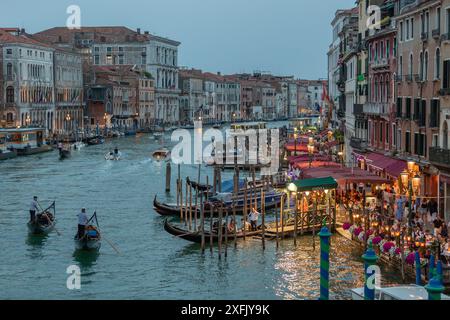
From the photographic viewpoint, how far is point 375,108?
60.1 feet

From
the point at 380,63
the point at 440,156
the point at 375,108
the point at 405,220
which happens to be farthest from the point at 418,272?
the point at 375,108

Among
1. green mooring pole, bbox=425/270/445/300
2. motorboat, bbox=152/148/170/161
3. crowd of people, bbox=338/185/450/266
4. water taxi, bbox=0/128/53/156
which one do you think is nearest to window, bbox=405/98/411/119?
crowd of people, bbox=338/185/450/266

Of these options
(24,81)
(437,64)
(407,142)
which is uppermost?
(24,81)

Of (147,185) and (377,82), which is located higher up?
(377,82)

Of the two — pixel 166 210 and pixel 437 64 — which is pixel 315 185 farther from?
pixel 166 210

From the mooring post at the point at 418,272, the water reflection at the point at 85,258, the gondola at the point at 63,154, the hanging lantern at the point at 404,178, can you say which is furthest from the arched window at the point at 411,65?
the gondola at the point at 63,154

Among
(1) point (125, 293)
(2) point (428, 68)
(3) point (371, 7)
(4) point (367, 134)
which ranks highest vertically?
(3) point (371, 7)

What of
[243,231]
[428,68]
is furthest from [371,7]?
[243,231]

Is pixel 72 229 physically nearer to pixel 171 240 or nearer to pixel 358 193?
pixel 171 240

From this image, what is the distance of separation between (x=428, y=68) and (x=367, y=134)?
533cm

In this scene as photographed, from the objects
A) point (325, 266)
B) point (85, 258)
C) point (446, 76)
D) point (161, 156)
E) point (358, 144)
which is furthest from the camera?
point (161, 156)

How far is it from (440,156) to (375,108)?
17.8ft

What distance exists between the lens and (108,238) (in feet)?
47.1

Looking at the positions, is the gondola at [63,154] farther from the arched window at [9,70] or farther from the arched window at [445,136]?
the arched window at [445,136]
